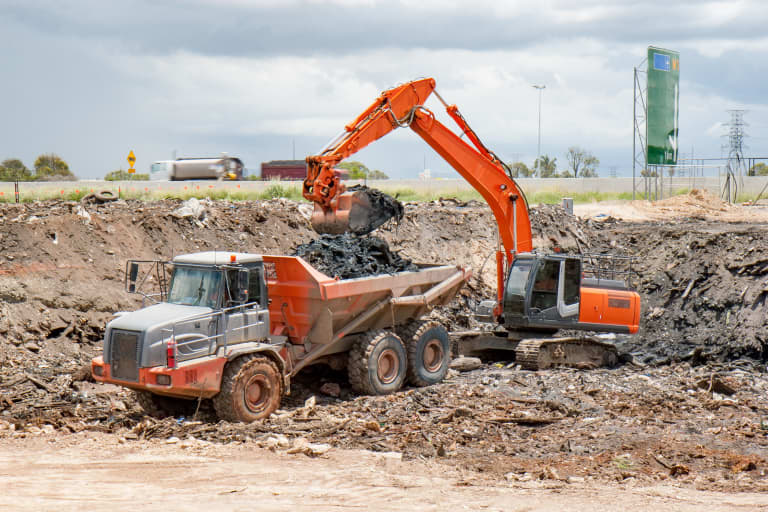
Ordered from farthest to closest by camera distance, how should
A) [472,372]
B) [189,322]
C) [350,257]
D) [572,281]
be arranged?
[572,281] → [472,372] → [350,257] → [189,322]

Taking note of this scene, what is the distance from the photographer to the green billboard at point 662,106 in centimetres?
3766

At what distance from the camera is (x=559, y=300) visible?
15.4 meters

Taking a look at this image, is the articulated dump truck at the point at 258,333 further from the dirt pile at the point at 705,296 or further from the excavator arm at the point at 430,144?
the dirt pile at the point at 705,296

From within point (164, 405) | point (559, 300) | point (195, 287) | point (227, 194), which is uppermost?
point (227, 194)

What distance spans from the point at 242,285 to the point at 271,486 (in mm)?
3379

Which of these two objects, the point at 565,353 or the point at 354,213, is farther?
the point at 565,353

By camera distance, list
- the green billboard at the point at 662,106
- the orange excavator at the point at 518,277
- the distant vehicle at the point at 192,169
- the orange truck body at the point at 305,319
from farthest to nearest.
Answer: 1. the distant vehicle at the point at 192,169
2. the green billboard at the point at 662,106
3. the orange excavator at the point at 518,277
4. the orange truck body at the point at 305,319

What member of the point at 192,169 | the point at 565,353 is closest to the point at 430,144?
the point at 565,353

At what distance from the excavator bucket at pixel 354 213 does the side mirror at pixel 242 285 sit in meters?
2.44

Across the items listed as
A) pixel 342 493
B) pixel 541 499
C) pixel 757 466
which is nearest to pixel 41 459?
pixel 342 493

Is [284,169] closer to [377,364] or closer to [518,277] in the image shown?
[518,277]

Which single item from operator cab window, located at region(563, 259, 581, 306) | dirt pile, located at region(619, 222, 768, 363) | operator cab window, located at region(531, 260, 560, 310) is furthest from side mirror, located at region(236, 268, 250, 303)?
dirt pile, located at region(619, 222, 768, 363)

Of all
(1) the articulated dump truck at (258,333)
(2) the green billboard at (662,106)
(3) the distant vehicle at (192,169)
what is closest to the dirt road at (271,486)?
(1) the articulated dump truck at (258,333)

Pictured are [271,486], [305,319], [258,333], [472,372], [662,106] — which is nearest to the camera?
[271,486]
